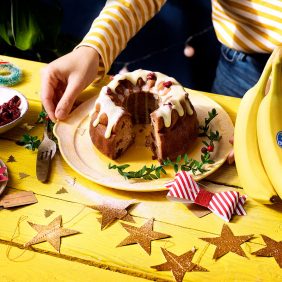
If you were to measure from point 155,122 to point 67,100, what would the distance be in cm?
28

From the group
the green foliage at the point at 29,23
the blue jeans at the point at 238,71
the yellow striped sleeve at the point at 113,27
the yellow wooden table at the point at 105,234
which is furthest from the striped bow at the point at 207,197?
the green foliage at the point at 29,23

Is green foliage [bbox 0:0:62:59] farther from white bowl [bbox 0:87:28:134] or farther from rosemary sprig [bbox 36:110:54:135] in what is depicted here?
rosemary sprig [bbox 36:110:54:135]

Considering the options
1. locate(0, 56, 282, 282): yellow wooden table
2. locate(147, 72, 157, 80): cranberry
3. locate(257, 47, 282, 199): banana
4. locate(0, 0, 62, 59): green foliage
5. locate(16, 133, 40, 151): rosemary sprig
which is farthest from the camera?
locate(0, 0, 62, 59): green foliage

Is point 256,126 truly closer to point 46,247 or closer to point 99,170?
point 99,170

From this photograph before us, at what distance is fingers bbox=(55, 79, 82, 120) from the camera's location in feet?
4.67

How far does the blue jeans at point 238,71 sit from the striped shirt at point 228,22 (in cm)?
7

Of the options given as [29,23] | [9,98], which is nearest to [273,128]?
[9,98]

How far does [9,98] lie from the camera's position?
4.93 ft

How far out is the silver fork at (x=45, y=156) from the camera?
1246mm

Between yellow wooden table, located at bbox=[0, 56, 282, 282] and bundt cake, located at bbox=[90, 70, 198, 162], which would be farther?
bundt cake, located at bbox=[90, 70, 198, 162]

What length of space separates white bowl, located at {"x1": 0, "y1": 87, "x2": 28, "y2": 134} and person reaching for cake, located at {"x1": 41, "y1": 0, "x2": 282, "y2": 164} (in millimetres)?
62

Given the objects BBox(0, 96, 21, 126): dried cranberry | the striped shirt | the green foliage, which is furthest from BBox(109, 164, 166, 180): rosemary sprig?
the green foliage

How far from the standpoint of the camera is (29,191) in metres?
1.20

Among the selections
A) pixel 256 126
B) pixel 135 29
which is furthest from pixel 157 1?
pixel 256 126
